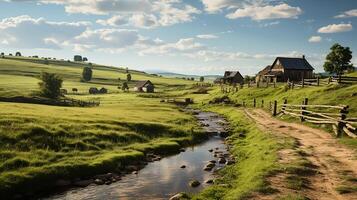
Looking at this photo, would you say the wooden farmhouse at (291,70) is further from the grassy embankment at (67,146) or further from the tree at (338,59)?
the grassy embankment at (67,146)

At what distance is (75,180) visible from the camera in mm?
27859

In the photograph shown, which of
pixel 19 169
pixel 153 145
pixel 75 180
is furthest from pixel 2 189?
pixel 153 145

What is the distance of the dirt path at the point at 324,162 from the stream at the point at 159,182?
6.67 metres

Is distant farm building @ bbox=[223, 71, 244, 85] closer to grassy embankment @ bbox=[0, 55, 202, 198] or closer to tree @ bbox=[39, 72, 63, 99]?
tree @ bbox=[39, 72, 63, 99]

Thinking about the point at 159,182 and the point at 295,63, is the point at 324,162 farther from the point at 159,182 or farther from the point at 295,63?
the point at 295,63

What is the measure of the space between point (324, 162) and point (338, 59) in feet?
297

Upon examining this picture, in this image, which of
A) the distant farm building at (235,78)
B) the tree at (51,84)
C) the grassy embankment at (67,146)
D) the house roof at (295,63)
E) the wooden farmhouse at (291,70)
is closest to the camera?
the grassy embankment at (67,146)

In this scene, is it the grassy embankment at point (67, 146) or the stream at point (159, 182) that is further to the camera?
the grassy embankment at point (67, 146)

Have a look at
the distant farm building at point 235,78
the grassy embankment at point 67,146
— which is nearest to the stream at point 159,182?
the grassy embankment at point 67,146

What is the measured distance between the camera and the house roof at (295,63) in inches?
4130

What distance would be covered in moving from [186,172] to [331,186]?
40.6 feet

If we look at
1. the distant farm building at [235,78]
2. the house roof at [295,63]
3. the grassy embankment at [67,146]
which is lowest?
the grassy embankment at [67,146]

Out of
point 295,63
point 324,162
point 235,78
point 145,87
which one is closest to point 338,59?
point 295,63

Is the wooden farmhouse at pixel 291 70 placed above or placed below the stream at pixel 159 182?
above
